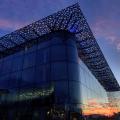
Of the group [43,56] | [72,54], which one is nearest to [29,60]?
[43,56]

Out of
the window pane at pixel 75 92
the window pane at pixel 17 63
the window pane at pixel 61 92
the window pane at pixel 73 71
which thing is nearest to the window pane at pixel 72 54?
the window pane at pixel 73 71

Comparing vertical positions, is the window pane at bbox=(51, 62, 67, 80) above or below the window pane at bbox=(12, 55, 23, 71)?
below

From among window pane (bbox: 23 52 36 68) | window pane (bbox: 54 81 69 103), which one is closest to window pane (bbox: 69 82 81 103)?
window pane (bbox: 54 81 69 103)

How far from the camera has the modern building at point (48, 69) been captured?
80.5 ft

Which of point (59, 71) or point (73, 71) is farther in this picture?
point (73, 71)

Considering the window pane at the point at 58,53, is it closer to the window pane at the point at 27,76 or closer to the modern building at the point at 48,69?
the modern building at the point at 48,69

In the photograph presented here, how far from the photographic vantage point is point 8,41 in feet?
106

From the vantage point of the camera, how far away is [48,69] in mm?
26484

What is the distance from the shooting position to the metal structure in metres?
26.1

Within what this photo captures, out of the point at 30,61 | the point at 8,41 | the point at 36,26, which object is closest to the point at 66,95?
the point at 30,61

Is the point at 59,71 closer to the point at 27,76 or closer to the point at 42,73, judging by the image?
the point at 42,73

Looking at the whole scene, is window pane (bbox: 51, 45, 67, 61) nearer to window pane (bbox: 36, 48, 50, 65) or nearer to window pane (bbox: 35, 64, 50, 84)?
window pane (bbox: 36, 48, 50, 65)

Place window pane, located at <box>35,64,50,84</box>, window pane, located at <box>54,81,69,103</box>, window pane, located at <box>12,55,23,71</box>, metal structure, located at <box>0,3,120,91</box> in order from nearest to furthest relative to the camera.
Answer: window pane, located at <box>54,81,69,103</box> → metal structure, located at <box>0,3,120,91</box> → window pane, located at <box>35,64,50,84</box> → window pane, located at <box>12,55,23,71</box>

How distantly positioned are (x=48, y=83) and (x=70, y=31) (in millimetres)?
8569
